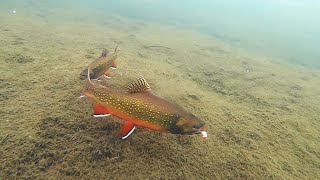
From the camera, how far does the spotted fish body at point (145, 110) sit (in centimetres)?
252

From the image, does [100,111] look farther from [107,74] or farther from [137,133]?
[107,74]

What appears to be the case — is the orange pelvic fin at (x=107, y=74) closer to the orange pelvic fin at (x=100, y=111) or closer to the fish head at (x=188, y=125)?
the orange pelvic fin at (x=100, y=111)

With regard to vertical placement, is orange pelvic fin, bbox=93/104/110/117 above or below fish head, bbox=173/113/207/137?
below

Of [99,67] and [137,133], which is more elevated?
[99,67]

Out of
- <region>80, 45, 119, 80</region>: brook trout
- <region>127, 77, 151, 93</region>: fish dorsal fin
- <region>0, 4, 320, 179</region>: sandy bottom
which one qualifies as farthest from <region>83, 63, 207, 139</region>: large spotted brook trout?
Result: <region>80, 45, 119, 80</region>: brook trout

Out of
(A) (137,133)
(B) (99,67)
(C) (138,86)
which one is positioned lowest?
(A) (137,133)

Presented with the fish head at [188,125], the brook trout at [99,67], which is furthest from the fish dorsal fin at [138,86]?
the brook trout at [99,67]

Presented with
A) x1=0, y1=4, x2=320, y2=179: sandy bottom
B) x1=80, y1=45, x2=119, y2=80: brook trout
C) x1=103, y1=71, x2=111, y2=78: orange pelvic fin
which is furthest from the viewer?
x1=103, y1=71, x2=111, y2=78: orange pelvic fin

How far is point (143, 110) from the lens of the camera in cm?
256

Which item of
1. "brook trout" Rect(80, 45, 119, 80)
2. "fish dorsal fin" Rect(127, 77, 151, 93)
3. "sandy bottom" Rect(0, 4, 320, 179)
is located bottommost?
"sandy bottom" Rect(0, 4, 320, 179)

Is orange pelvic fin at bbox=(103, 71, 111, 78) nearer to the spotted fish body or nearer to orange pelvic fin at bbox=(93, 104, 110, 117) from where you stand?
the spotted fish body

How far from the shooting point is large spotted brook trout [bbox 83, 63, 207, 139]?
2.52 meters

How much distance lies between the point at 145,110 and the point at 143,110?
0.02 metres

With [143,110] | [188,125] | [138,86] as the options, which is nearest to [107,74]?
[138,86]
